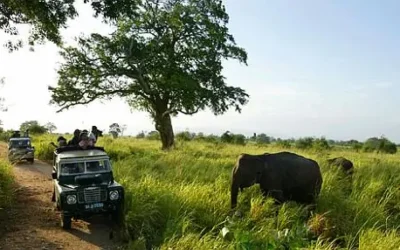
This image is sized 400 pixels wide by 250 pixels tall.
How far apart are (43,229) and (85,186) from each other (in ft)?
4.07

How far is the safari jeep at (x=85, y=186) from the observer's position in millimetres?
9359

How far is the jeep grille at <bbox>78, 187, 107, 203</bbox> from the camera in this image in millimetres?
9414

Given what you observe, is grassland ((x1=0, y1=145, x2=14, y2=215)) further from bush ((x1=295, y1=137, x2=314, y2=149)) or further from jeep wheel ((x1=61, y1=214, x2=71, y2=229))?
bush ((x1=295, y1=137, x2=314, y2=149))

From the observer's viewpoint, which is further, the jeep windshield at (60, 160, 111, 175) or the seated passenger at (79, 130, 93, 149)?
the seated passenger at (79, 130, 93, 149)

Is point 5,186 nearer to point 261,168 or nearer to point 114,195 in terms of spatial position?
point 114,195

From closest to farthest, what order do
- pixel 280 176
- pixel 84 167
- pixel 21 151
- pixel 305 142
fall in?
pixel 84 167
pixel 280 176
pixel 21 151
pixel 305 142

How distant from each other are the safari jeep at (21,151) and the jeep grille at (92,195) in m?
11.8

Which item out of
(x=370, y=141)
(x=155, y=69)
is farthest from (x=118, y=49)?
(x=370, y=141)

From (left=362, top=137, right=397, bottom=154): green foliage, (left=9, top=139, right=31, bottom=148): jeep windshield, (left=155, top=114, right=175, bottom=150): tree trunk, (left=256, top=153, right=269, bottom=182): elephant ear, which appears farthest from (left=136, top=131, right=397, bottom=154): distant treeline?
(left=256, top=153, right=269, bottom=182): elephant ear

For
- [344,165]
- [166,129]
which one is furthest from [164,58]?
[344,165]

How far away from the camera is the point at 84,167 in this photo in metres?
10.5

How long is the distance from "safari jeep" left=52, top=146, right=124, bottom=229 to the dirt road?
35cm

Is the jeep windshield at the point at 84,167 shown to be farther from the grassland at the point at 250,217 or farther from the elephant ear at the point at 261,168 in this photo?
the elephant ear at the point at 261,168

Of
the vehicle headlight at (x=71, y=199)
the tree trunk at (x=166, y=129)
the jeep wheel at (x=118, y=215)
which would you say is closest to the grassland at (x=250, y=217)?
the jeep wheel at (x=118, y=215)
